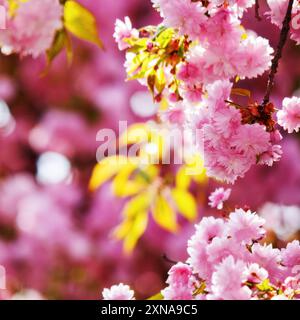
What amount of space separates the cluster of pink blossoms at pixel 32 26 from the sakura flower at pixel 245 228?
14.6 inches

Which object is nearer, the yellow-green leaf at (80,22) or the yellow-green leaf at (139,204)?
the yellow-green leaf at (80,22)

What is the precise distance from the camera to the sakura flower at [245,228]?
3.36ft

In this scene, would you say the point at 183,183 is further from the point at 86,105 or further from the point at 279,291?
the point at 86,105

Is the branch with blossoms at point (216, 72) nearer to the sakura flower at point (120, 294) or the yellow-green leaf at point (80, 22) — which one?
the yellow-green leaf at point (80, 22)

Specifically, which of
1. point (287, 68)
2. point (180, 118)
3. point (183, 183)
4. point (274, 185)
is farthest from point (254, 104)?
point (287, 68)

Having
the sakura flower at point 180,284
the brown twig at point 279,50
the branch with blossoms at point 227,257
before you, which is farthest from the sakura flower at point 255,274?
the brown twig at point 279,50

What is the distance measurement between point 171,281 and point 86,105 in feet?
7.80

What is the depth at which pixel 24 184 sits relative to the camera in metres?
3.21

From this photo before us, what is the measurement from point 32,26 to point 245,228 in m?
0.42

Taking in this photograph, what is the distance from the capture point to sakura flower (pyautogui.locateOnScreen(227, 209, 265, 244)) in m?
1.02

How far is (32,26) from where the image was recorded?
1109 millimetres

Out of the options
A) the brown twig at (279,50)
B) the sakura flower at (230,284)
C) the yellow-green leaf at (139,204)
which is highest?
the yellow-green leaf at (139,204)

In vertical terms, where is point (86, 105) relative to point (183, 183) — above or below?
above

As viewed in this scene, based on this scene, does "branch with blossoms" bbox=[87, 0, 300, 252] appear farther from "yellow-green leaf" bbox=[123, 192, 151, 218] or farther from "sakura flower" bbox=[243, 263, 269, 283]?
"yellow-green leaf" bbox=[123, 192, 151, 218]
